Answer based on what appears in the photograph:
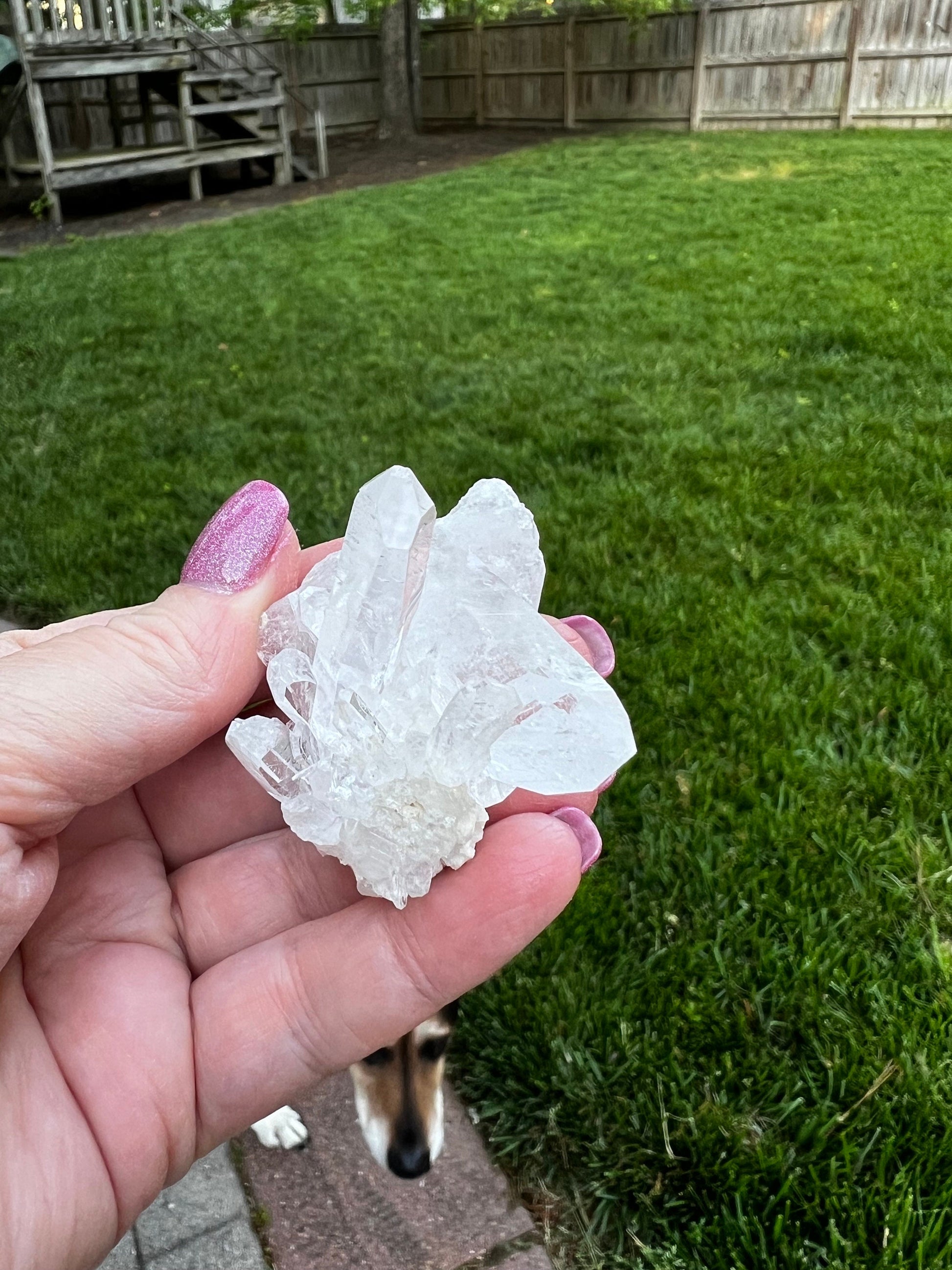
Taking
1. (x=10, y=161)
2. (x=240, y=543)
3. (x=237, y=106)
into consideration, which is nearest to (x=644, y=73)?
(x=237, y=106)

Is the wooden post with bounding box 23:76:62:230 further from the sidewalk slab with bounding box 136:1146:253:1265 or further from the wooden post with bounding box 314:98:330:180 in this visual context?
the sidewalk slab with bounding box 136:1146:253:1265

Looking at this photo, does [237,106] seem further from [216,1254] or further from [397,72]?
[216,1254]

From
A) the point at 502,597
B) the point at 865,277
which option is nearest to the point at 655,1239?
the point at 502,597

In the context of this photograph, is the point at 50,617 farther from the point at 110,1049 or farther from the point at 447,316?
the point at 447,316

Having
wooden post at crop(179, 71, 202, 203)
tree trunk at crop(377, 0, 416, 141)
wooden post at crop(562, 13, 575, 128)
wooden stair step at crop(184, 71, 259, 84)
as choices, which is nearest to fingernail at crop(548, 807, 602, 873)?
wooden post at crop(179, 71, 202, 203)

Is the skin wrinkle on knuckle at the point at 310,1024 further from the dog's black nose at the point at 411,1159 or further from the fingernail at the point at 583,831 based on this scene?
the dog's black nose at the point at 411,1159

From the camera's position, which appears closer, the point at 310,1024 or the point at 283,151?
the point at 310,1024
